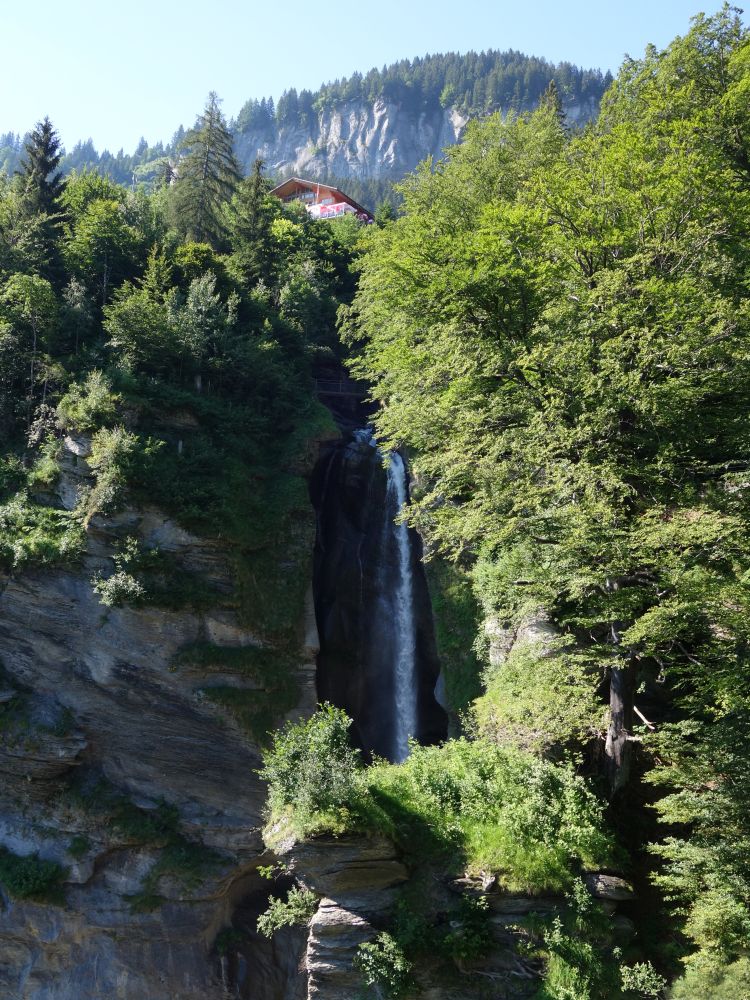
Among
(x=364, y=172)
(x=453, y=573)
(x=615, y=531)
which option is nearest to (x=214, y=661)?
(x=453, y=573)

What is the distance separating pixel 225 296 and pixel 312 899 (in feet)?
77.8

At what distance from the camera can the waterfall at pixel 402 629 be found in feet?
69.6

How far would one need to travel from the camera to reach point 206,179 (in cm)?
3462

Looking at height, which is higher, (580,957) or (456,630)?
(456,630)

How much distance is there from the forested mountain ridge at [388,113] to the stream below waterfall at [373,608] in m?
127

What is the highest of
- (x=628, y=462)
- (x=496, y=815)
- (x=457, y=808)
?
(x=628, y=462)

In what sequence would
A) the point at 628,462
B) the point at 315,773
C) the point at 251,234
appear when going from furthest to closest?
the point at 251,234 → the point at 628,462 → the point at 315,773

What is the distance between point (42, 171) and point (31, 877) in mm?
27431

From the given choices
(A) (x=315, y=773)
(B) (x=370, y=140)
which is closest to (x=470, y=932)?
(A) (x=315, y=773)

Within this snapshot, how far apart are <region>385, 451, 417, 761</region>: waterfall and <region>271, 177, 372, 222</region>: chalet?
136ft

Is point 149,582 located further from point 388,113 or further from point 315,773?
point 388,113

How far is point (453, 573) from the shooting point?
19.1m

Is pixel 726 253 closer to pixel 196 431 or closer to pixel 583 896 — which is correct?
pixel 583 896

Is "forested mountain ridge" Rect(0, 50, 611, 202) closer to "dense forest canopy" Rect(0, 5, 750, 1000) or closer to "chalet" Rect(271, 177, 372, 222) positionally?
"chalet" Rect(271, 177, 372, 222)
